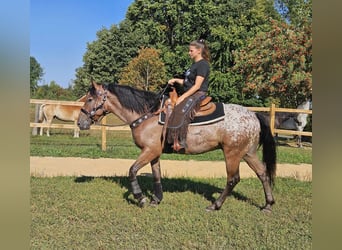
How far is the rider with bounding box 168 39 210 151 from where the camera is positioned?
3.47 meters

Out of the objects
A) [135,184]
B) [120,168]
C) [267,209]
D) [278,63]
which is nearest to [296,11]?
[278,63]

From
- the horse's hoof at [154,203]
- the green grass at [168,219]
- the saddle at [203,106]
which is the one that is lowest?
the green grass at [168,219]

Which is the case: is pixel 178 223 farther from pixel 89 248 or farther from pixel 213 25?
pixel 213 25

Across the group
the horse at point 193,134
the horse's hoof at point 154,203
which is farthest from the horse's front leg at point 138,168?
the horse's hoof at point 154,203

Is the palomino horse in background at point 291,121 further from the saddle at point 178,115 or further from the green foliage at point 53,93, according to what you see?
the green foliage at point 53,93

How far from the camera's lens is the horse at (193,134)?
142 inches

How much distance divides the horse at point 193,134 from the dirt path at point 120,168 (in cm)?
147

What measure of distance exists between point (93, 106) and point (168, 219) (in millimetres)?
1526

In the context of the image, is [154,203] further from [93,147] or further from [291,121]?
[93,147]

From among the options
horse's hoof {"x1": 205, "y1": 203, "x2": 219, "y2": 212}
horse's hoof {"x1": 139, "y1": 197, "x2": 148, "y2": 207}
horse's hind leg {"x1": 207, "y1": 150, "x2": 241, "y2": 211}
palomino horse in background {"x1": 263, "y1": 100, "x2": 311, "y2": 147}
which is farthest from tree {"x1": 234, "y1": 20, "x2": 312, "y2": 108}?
horse's hoof {"x1": 139, "y1": 197, "x2": 148, "y2": 207}
